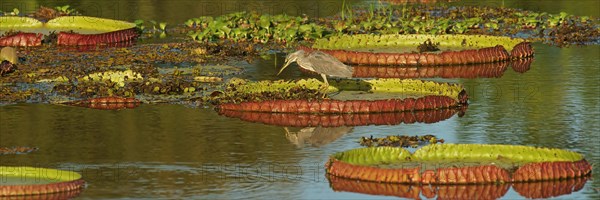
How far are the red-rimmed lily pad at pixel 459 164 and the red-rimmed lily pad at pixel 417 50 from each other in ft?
28.9

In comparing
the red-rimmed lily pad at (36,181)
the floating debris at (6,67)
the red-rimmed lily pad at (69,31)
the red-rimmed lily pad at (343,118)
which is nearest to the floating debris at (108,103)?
the red-rimmed lily pad at (343,118)

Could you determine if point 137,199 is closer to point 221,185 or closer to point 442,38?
point 221,185

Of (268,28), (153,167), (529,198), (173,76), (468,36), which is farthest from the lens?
(268,28)

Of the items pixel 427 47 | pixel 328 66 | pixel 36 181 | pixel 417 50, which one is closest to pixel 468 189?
pixel 36 181

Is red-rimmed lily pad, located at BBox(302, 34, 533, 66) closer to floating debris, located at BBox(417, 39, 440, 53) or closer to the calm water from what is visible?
floating debris, located at BBox(417, 39, 440, 53)

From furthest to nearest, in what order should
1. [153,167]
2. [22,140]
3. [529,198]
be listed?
1. [22,140]
2. [153,167]
3. [529,198]

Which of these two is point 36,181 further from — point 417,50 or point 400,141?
point 417,50

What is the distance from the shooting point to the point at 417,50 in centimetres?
2534

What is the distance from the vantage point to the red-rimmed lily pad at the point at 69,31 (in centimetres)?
2673

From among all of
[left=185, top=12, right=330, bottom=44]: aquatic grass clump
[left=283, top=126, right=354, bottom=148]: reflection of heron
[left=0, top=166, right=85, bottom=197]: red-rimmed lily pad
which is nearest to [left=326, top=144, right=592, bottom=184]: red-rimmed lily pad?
[left=283, top=126, right=354, bottom=148]: reflection of heron

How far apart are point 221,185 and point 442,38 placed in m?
11.4

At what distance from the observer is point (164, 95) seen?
2092 centimetres

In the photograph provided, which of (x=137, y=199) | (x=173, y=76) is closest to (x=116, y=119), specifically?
(x=173, y=76)

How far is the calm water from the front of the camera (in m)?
15.0
